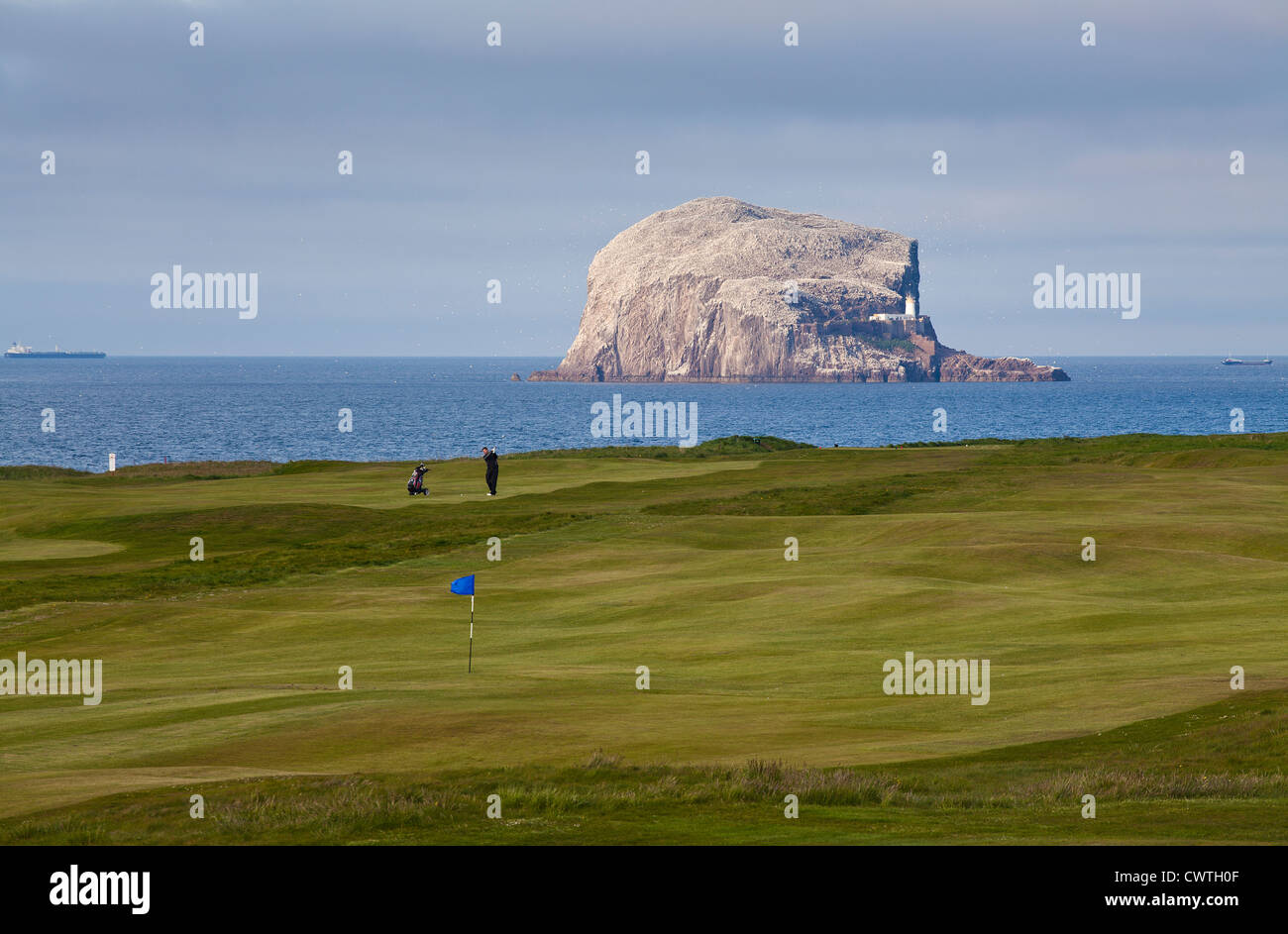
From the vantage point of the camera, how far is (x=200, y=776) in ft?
56.7

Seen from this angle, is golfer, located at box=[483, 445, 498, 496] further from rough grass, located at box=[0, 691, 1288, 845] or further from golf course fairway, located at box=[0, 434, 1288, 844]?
rough grass, located at box=[0, 691, 1288, 845]

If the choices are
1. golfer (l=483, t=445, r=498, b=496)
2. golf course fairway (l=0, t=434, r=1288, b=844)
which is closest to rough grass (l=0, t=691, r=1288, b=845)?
golf course fairway (l=0, t=434, r=1288, b=844)

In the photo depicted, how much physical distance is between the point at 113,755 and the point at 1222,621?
2123 centimetres

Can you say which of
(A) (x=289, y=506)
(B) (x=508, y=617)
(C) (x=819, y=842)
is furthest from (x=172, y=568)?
(C) (x=819, y=842)

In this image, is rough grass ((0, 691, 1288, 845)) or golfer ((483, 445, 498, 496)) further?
golfer ((483, 445, 498, 496))

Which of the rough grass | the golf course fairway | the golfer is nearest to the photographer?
the rough grass

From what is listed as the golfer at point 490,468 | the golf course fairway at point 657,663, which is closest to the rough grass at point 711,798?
the golf course fairway at point 657,663

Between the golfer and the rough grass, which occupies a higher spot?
the golfer

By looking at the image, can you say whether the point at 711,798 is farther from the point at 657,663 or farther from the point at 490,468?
the point at 490,468

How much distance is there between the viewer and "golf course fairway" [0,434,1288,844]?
15.2 m

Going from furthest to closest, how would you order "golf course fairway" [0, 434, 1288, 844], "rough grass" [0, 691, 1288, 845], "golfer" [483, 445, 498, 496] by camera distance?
"golfer" [483, 445, 498, 496] < "golf course fairway" [0, 434, 1288, 844] < "rough grass" [0, 691, 1288, 845]
